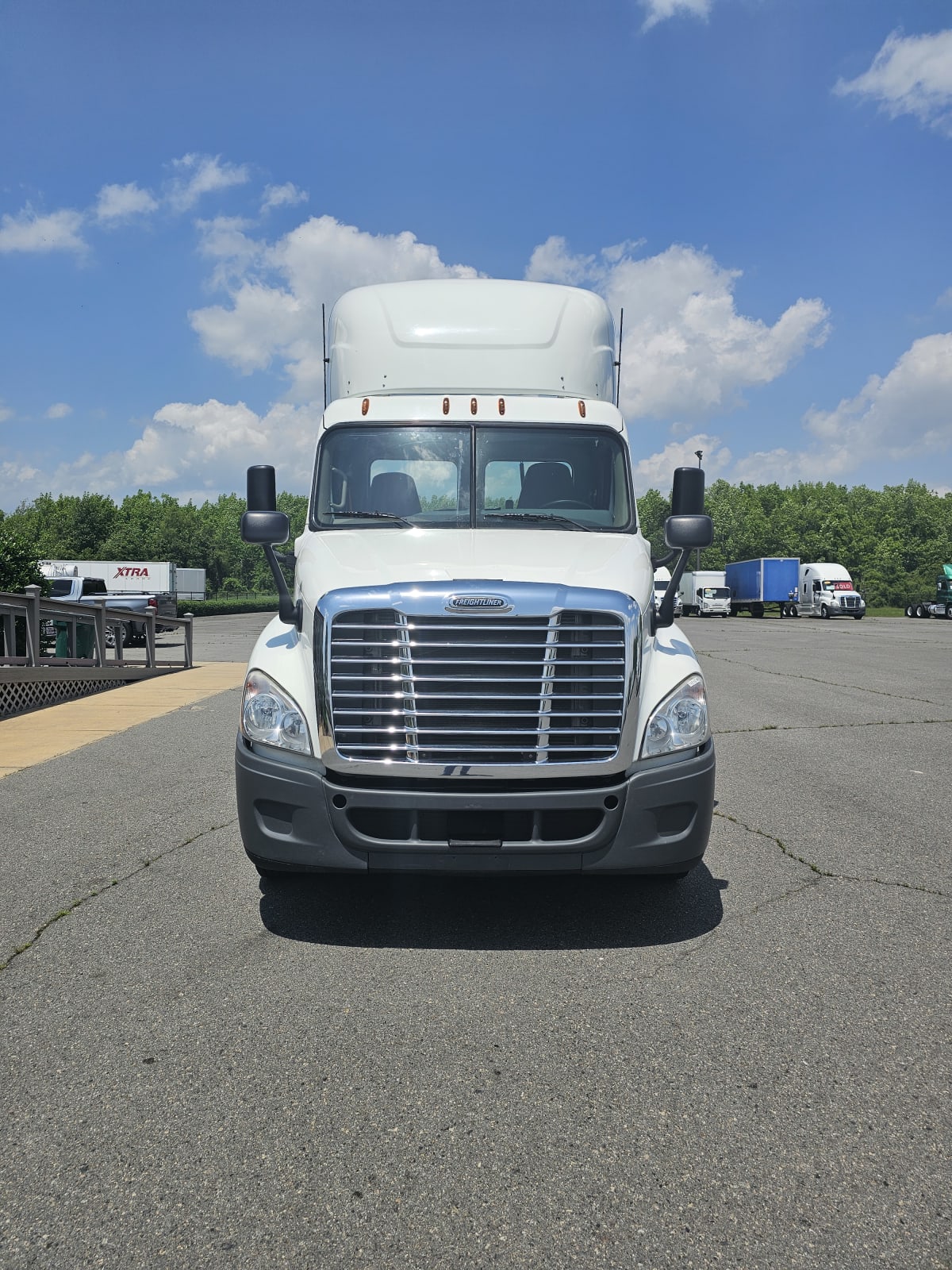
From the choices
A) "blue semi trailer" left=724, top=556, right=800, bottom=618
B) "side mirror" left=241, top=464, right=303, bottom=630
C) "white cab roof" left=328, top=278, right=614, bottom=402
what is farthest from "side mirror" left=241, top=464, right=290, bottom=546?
"blue semi trailer" left=724, top=556, right=800, bottom=618

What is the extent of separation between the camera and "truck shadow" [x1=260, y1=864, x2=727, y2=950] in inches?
171

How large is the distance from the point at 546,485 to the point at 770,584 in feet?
175

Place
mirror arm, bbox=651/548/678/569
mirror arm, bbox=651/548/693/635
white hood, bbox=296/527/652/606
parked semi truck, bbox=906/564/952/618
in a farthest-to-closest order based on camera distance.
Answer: parked semi truck, bbox=906/564/952/618, mirror arm, bbox=651/548/678/569, mirror arm, bbox=651/548/693/635, white hood, bbox=296/527/652/606

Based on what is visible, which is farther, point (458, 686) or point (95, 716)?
point (95, 716)

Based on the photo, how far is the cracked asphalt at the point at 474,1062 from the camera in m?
2.40

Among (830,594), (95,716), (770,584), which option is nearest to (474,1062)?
(95,716)

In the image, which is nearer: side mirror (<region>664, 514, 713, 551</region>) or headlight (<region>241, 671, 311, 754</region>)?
headlight (<region>241, 671, 311, 754</region>)

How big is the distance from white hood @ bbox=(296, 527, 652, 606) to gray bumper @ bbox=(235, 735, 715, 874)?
861 mm

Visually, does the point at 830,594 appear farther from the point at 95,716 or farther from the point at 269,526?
the point at 269,526

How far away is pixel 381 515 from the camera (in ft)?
17.9

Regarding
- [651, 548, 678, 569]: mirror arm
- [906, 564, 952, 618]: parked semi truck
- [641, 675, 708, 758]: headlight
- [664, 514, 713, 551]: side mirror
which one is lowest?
[906, 564, 952, 618]: parked semi truck

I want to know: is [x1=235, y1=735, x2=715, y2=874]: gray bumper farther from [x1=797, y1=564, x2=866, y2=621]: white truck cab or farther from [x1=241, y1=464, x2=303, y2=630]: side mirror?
[x1=797, y1=564, x2=866, y2=621]: white truck cab

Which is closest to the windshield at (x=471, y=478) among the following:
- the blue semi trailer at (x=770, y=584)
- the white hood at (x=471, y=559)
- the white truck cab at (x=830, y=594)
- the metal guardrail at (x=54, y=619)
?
the white hood at (x=471, y=559)

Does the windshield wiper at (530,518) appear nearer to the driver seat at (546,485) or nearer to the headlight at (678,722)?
the driver seat at (546,485)
